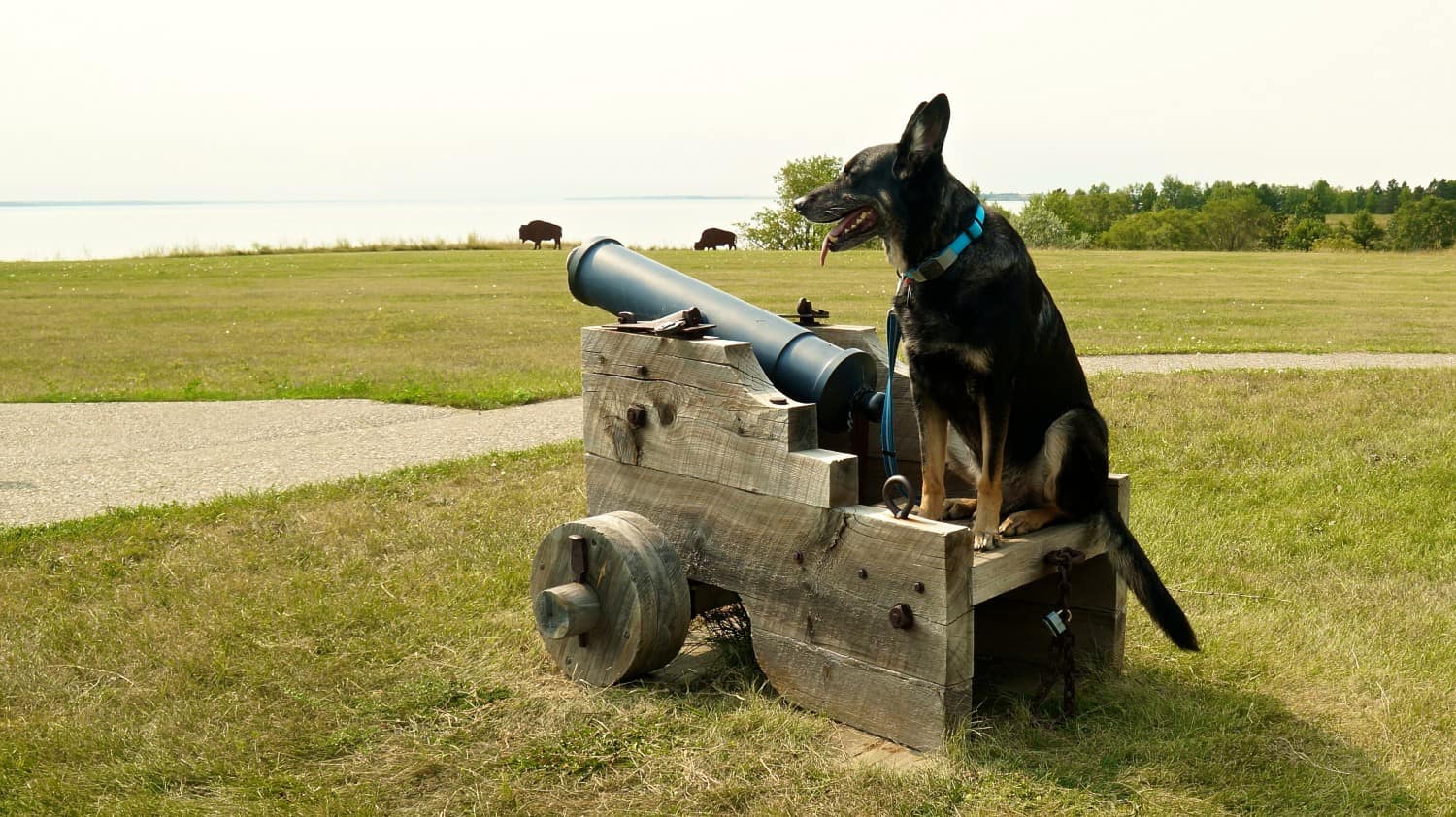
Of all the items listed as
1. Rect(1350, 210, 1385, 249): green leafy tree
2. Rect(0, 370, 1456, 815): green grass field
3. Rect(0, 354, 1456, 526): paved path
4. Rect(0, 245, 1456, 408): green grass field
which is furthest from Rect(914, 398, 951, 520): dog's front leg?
Rect(1350, 210, 1385, 249): green leafy tree

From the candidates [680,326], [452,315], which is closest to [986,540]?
[680,326]

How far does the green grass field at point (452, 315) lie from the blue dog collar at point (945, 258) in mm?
7798

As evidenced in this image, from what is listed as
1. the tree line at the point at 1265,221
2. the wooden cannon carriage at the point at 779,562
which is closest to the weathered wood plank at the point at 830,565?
the wooden cannon carriage at the point at 779,562

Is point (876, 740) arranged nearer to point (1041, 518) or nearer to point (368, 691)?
point (1041, 518)

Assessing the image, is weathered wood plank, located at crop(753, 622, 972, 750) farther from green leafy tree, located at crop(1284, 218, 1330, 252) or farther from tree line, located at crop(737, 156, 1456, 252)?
green leafy tree, located at crop(1284, 218, 1330, 252)

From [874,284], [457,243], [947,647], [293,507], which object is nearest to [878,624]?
[947,647]

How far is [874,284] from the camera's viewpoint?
25.5m

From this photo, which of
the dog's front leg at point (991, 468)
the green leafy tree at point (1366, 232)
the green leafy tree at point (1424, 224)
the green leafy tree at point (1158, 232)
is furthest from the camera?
the green leafy tree at point (1158, 232)

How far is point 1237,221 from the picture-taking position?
6700cm

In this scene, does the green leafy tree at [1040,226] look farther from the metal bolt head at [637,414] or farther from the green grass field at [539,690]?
the metal bolt head at [637,414]

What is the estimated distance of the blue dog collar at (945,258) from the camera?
385 cm

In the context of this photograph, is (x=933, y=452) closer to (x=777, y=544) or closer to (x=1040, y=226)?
(x=777, y=544)

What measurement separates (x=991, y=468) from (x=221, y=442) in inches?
291

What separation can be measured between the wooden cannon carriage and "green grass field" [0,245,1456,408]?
6818 mm
